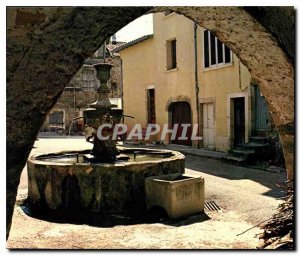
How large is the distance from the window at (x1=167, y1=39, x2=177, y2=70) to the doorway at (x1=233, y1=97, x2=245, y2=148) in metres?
4.49

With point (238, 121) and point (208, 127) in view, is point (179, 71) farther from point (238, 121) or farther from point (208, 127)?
point (238, 121)

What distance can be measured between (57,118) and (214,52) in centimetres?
1960

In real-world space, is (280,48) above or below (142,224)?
above

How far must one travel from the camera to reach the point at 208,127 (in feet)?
45.9

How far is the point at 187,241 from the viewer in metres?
4.59

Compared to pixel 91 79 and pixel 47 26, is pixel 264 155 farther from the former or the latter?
pixel 91 79

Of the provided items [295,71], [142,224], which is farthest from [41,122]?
[142,224]

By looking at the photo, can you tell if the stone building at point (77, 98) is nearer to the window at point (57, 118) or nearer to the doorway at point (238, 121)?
the window at point (57, 118)

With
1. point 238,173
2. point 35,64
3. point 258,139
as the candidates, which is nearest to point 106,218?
point 35,64

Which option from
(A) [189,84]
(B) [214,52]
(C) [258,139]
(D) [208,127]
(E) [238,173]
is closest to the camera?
(E) [238,173]

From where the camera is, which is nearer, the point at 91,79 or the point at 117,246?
the point at 117,246

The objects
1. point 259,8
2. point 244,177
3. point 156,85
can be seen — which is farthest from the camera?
point 156,85

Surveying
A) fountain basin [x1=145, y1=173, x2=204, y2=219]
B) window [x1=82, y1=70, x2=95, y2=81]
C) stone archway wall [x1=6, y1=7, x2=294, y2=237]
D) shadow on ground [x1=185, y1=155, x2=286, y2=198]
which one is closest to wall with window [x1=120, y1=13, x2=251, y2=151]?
shadow on ground [x1=185, y1=155, x2=286, y2=198]

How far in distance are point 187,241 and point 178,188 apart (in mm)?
1077
